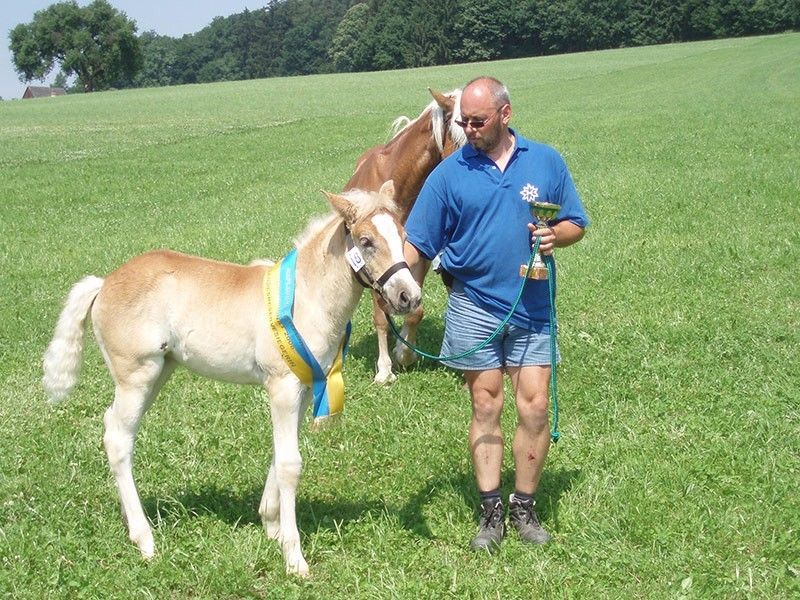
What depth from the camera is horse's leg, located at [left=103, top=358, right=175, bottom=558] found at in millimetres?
5176

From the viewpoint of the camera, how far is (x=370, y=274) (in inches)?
188

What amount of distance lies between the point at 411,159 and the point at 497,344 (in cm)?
337

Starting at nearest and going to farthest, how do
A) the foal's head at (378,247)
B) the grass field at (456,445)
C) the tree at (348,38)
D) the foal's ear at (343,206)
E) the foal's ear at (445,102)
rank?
the foal's head at (378,247) → the foal's ear at (343,206) → the grass field at (456,445) → the foal's ear at (445,102) → the tree at (348,38)

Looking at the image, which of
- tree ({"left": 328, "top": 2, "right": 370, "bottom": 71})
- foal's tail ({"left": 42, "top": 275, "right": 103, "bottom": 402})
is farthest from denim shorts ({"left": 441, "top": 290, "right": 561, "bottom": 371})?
tree ({"left": 328, "top": 2, "right": 370, "bottom": 71})

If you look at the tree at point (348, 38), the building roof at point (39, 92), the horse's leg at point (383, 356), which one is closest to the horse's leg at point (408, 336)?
the horse's leg at point (383, 356)

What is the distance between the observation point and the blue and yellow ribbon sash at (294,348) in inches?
196

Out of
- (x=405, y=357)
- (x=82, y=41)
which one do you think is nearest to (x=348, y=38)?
(x=82, y=41)

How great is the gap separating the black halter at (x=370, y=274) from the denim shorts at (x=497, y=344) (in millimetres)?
752

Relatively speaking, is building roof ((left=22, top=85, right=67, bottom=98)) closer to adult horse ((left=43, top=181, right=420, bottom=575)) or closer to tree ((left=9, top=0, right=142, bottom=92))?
tree ((left=9, top=0, right=142, bottom=92))

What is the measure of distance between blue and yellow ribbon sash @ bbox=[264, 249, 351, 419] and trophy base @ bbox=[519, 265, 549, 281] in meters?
1.01

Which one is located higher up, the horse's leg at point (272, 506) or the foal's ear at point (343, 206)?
the foal's ear at point (343, 206)

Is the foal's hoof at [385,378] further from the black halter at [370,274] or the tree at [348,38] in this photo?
the tree at [348,38]

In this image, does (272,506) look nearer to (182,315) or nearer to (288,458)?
(288,458)

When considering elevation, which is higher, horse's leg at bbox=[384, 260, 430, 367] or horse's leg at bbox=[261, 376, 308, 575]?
horse's leg at bbox=[261, 376, 308, 575]
